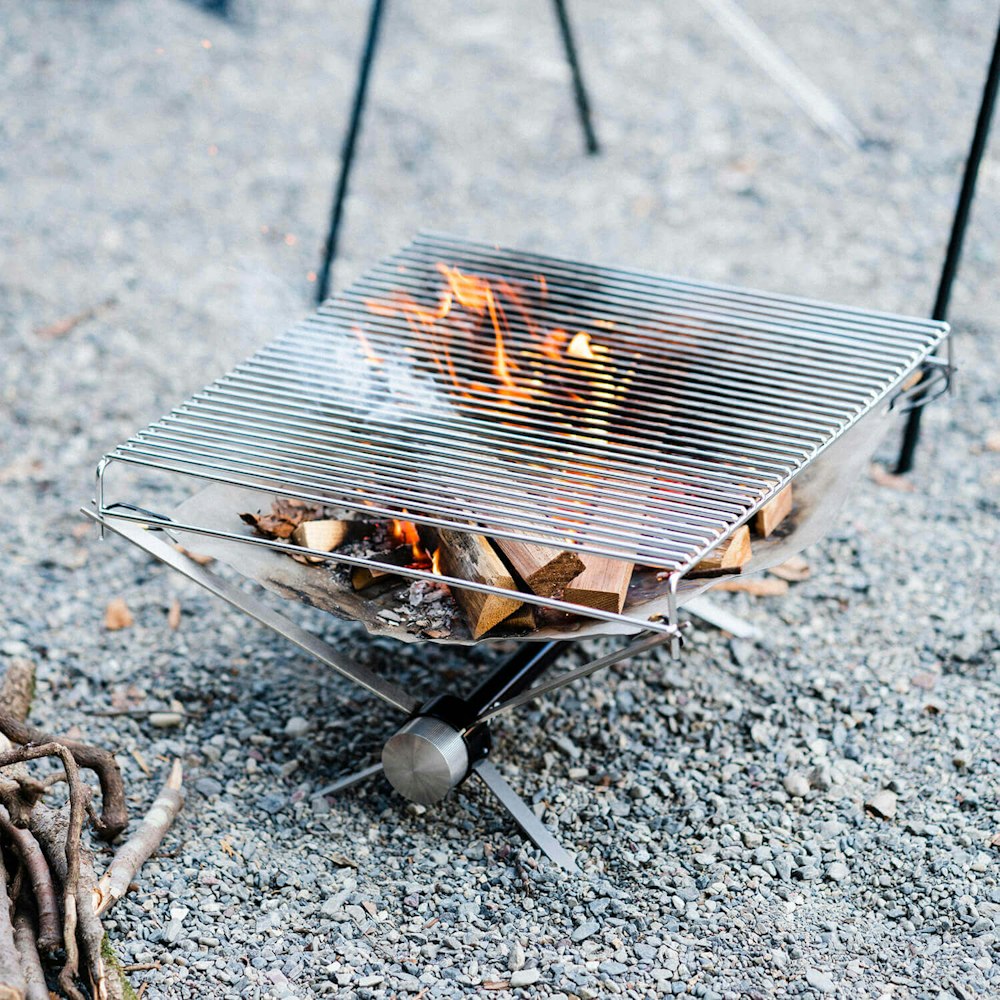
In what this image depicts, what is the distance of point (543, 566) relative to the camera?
231cm

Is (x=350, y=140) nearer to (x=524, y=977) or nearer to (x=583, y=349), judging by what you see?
(x=583, y=349)

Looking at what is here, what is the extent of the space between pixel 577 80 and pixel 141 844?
12.7 ft

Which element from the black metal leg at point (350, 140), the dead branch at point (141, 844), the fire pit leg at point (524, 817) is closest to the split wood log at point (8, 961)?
the dead branch at point (141, 844)

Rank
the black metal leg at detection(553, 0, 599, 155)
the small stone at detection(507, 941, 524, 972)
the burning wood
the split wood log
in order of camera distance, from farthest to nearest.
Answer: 1. the black metal leg at detection(553, 0, 599, 155)
2. the burning wood
3. the small stone at detection(507, 941, 524, 972)
4. the split wood log

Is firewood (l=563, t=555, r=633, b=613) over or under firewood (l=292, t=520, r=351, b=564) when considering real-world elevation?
over

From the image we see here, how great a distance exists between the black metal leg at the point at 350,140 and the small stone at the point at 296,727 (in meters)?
1.93


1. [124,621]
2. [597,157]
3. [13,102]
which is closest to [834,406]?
[124,621]

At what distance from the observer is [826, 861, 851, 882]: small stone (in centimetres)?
248

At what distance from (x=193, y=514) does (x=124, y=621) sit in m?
0.79

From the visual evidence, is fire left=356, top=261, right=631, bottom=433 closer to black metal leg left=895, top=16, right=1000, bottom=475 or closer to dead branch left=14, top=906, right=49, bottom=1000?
black metal leg left=895, top=16, right=1000, bottom=475

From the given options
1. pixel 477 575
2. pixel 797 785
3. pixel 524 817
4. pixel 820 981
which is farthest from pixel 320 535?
pixel 820 981

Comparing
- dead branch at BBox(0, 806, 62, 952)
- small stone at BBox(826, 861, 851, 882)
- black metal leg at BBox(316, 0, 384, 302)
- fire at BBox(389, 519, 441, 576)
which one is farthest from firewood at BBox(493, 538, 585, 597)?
black metal leg at BBox(316, 0, 384, 302)

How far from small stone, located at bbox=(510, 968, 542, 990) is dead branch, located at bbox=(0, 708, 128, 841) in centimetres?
89

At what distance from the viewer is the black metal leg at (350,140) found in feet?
12.9
